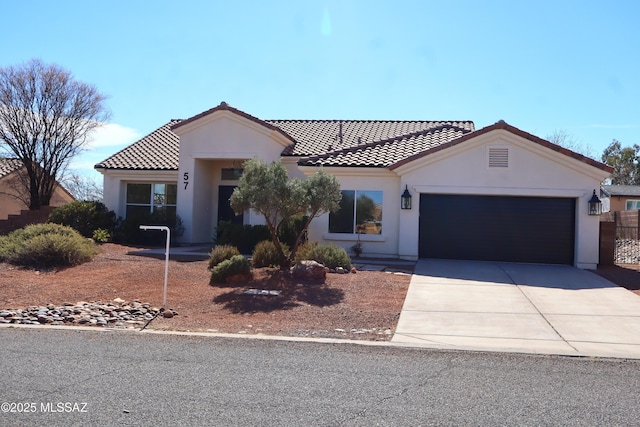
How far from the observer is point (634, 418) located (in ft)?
17.9

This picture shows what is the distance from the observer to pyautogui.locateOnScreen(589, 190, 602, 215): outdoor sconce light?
1733 cm

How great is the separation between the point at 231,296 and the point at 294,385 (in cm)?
589

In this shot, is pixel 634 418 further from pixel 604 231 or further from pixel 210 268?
pixel 604 231

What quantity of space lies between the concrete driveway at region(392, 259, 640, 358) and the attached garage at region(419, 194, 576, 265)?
167 centimetres

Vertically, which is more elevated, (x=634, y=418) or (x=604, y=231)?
(x=604, y=231)

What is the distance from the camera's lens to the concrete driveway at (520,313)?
342 inches

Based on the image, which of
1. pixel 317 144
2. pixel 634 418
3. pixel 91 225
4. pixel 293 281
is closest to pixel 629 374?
pixel 634 418

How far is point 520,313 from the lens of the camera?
10.9m

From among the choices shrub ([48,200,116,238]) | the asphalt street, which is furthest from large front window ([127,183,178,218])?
the asphalt street

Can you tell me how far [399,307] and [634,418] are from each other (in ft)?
19.7

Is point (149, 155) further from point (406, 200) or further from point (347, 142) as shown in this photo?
point (406, 200)

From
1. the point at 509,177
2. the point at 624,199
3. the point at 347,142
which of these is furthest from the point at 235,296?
the point at 624,199

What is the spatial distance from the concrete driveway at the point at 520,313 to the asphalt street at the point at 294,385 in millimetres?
770

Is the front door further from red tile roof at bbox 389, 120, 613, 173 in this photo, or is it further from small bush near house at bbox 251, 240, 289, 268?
small bush near house at bbox 251, 240, 289, 268
